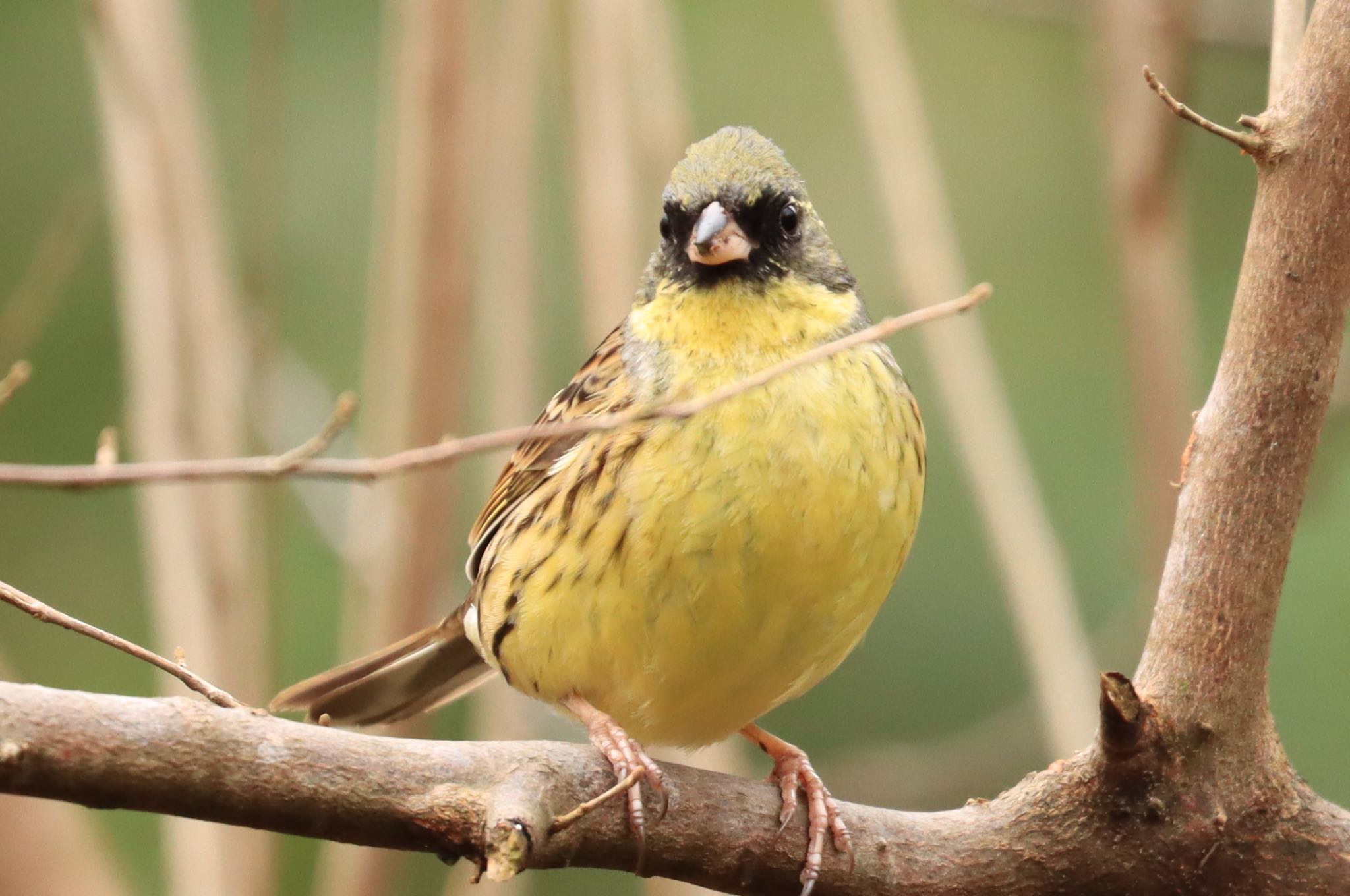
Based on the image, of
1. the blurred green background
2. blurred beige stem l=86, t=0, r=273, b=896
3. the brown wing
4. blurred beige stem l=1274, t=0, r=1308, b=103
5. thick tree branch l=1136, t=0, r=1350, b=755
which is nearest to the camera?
thick tree branch l=1136, t=0, r=1350, b=755

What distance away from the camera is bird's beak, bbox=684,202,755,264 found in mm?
2760

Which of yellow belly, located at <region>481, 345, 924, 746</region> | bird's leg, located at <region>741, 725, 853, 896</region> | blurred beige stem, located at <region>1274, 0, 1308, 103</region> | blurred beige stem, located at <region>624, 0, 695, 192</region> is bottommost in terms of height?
bird's leg, located at <region>741, 725, 853, 896</region>

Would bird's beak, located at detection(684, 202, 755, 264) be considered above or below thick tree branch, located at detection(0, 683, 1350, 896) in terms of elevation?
above

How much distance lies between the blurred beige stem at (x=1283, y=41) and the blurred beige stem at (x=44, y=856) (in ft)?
9.04

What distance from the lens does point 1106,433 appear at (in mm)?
6059

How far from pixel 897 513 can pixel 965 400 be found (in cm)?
93

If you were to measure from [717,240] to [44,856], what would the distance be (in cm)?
200

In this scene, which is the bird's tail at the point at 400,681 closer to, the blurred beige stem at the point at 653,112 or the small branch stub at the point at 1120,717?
the blurred beige stem at the point at 653,112

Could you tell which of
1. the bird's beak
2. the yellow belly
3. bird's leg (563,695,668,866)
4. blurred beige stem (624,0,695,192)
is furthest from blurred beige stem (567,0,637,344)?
bird's leg (563,695,668,866)

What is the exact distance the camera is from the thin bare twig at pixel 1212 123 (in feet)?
6.36

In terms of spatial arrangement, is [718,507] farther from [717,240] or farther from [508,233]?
[508,233]

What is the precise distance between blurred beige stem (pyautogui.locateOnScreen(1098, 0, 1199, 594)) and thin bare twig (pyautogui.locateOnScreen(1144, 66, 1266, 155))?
1.84m

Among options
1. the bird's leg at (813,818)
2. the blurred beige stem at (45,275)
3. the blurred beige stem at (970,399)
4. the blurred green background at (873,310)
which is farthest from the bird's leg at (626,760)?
the blurred beige stem at (45,275)

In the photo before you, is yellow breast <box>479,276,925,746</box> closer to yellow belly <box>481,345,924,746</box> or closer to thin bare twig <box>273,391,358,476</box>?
yellow belly <box>481,345,924,746</box>
